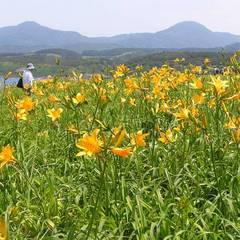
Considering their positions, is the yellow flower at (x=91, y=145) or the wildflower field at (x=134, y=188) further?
the wildflower field at (x=134, y=188)

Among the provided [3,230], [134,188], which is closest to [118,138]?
[3,230]

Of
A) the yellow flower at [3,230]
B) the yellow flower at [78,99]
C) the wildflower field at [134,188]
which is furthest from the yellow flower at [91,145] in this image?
the yellow flower at [78,99]

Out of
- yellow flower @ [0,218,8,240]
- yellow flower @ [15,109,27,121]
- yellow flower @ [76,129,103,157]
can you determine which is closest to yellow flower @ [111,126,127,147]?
yellow flower @ [76,129,103,157]

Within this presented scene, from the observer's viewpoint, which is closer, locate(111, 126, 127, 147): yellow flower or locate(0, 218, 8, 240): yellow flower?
locate(0, 218, 8, 240): yellow flower

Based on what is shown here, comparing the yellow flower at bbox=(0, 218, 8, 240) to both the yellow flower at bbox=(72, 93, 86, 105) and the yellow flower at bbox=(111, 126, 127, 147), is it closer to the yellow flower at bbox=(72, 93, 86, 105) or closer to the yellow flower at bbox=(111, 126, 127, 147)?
the yellow flower at bbox=(111, 126, 127, 147)

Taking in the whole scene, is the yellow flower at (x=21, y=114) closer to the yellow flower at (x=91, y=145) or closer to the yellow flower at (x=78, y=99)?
the yellow flower at (x=78, y=99)

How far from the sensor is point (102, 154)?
167cm

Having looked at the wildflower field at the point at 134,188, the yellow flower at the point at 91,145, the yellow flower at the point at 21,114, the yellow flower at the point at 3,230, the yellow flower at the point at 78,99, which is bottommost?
the wildflower field at the point at 134,188

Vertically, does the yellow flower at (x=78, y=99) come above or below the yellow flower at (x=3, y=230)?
above

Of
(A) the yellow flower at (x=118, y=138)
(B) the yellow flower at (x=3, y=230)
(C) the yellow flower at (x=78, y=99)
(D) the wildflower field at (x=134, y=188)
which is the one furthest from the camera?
(C) the yellow flower at (x=78, y=99)

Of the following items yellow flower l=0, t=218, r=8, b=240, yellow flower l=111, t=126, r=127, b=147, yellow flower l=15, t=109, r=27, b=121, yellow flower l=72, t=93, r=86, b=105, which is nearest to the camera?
yellow flower l=0, t=218, r=8, b=240

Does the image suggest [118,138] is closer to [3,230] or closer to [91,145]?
[91,145]

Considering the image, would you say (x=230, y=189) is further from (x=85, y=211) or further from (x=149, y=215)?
(x=85, y=211)

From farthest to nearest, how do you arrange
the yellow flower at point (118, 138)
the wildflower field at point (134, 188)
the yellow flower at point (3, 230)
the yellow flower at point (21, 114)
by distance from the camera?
the yellow flower at point (21, 114) → the wildflower field at point (134, 188) → the yellow flower at point (118, 138) → the yellow flower at point (3, 230)
